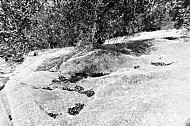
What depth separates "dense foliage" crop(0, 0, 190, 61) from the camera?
25047 millimetres

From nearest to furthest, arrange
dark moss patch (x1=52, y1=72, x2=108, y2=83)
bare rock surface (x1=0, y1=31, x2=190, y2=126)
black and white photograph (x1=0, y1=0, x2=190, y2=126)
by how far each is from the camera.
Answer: bare rock surface (x1=0, y1=31, x2=190, y2=126)
black and white photograph (x1=0, y1=0, x2=190, y2=126)
dark moss patch (x1=52, y1=72, x2=108, y2=83)

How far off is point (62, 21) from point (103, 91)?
13.0 metres

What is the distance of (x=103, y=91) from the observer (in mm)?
17312

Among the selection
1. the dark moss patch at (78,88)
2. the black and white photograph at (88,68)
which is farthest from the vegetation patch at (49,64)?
the dark moss patch at (78,88)

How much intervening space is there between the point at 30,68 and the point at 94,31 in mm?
8875

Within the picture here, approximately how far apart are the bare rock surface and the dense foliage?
343 centimetres

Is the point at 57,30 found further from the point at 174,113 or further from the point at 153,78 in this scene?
the point at 174,113

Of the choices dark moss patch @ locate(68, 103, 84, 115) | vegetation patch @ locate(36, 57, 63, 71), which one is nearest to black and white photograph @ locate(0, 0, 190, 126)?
dark moss patch @ locate(68, 103, 84, 115)

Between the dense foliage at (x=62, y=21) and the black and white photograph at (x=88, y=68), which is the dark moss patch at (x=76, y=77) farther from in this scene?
the dense foliage at (x=62, y=21)

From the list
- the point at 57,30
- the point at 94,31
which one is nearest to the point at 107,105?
the point at 94,31

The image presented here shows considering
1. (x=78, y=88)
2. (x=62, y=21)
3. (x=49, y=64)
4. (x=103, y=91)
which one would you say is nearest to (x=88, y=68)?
(x=78, y=88)

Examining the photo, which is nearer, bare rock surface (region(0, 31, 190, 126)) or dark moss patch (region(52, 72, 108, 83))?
bare rock surface (region(0, 31, 190, 126))

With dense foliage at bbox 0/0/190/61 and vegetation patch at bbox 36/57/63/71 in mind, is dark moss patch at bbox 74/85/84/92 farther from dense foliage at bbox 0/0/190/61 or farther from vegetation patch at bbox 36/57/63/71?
dense foliage at bbox 0/0/190/61

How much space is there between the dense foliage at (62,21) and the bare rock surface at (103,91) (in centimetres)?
343
